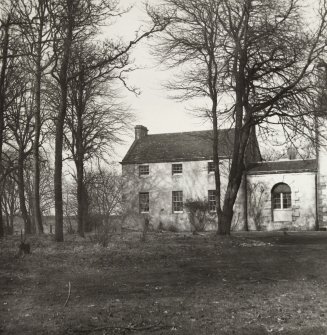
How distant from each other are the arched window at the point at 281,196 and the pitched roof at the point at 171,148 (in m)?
4.93

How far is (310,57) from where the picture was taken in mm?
19031

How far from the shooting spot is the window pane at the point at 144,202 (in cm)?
4191

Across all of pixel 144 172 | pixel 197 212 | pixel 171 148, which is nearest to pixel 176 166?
pixel 171 148

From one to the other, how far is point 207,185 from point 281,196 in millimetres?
6024

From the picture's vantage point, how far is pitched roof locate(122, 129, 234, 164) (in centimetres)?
4078

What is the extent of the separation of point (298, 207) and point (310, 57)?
18.8 m

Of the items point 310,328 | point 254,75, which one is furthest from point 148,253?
point 254,75

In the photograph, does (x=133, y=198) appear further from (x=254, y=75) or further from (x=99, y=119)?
(x=254, y=75)

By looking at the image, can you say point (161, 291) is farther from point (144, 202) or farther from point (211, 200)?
point (144, 202)

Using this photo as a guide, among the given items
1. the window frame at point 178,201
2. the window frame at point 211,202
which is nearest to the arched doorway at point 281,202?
the window frame at point 211,202

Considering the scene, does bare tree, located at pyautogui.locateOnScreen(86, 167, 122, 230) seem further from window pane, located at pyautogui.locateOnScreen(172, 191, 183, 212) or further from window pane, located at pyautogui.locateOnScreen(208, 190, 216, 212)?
window pane, located at pyautogui.locateOnScreen(208, 190, 216, 212)

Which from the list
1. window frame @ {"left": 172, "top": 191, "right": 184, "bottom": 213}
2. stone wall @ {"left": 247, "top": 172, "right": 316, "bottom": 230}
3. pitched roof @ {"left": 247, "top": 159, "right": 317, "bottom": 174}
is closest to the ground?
stone wall @ {"left": 247, "top": 172, "right": 316, "bottom": 230}

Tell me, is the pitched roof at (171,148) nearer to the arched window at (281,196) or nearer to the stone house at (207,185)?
the stone house at (207,185)

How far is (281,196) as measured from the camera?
37.2 m
